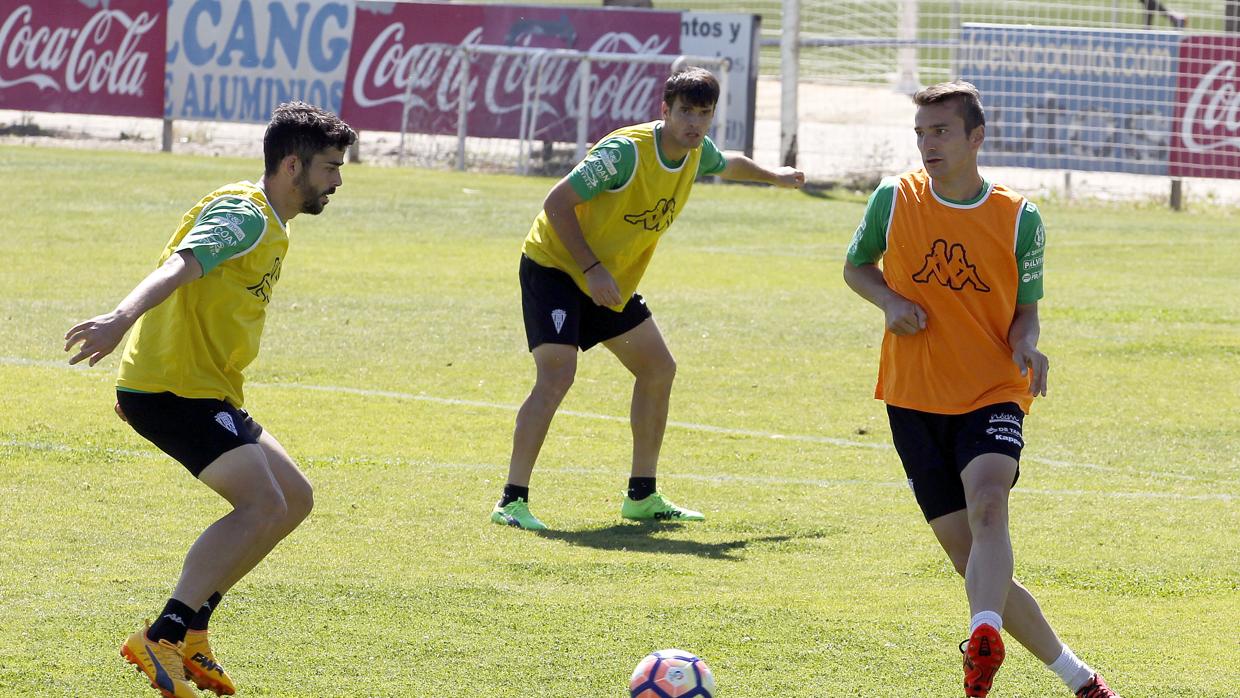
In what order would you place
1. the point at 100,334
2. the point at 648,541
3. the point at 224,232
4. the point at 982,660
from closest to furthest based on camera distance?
the point at 100,334
the point at 982,660
the point at 224,232
the point at 648,541

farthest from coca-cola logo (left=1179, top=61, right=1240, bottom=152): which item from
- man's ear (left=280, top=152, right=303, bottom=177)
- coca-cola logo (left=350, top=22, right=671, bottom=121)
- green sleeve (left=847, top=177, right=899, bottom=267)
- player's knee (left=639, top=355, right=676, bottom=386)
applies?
man's ear (left=280, top=152, right=303, bottom=177)

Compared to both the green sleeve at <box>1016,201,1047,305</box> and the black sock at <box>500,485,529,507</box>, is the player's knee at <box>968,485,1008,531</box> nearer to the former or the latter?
the green sleeve at <box>1016,201,1047,305</box>

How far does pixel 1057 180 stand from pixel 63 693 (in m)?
21.4

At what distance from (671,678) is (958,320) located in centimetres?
147

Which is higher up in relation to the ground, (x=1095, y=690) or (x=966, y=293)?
(x=966, y=293)

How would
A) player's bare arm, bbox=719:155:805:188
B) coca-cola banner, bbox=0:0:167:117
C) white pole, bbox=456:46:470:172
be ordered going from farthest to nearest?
1. coca-cola banner, bbox=0:0:167:117
2. white pole, bbox=456:46:470:172
3. player's bare arm, bbox=719:155:805:188

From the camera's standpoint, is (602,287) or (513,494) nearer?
(602,287)

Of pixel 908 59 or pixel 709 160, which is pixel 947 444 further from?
pixel 908 59

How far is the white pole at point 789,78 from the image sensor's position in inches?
979

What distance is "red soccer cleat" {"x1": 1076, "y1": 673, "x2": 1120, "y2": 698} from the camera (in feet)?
17.5

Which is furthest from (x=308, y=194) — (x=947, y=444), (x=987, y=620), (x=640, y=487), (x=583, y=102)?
(x=583, y=102)

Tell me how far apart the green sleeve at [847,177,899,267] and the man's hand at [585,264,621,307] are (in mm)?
2052

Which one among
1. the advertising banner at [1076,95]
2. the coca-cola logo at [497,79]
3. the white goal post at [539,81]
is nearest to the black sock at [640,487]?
the white goal post at [539,81]

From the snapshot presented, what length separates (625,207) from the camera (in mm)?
8070
